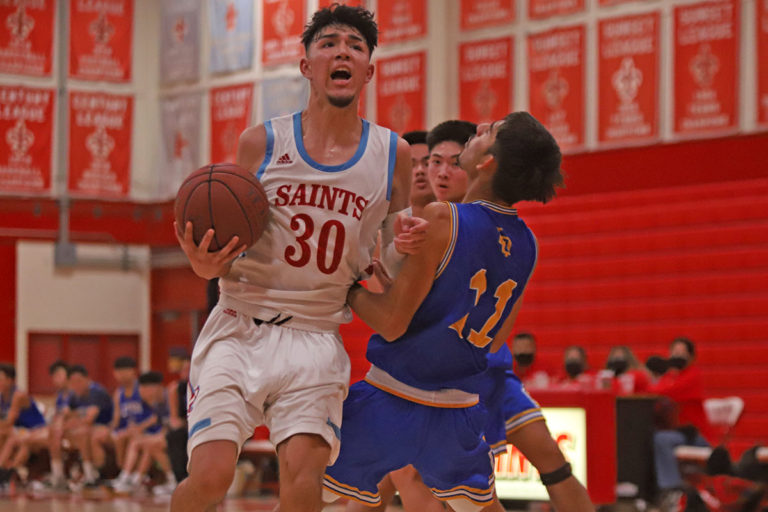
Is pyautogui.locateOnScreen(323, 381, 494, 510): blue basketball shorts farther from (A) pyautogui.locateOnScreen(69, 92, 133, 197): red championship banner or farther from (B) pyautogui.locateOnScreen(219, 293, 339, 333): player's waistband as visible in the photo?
(A) pyautogui.locateOnScreen(69, 92, 133, 197): red championship banner

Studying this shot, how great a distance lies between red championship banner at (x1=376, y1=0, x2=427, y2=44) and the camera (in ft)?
47.0

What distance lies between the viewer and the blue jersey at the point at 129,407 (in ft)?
40.1

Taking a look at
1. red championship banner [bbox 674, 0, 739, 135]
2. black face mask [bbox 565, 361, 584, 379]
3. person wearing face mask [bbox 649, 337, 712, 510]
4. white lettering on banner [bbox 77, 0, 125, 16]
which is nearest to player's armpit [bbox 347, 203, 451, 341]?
person wearing face mask [bbox 649, 337, 712, 510]

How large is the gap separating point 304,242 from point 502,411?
4.23ft

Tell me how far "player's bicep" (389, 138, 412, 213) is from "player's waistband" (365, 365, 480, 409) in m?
0.55

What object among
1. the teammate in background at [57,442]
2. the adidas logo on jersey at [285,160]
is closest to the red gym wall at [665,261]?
the teammate in background at [57,442]

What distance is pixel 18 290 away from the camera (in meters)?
17.6

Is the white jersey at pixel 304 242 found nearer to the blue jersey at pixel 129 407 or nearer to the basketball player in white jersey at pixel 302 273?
the basketball player in white jersey at pixel 302 273

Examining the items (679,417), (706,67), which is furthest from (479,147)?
(706,67)

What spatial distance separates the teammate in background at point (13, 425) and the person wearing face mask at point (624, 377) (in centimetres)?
717

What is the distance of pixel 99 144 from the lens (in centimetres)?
1773

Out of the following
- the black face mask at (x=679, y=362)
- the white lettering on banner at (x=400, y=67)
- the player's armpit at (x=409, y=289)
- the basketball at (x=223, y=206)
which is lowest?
the black face mask at (x=679, y=362)

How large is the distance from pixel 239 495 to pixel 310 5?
7.62 m

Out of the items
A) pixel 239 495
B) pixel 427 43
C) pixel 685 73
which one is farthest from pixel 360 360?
pixel 685 73
